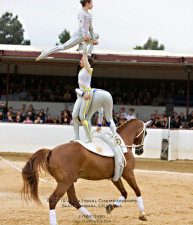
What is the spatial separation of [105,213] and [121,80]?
15.4 m

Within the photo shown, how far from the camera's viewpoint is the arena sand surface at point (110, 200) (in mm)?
7828

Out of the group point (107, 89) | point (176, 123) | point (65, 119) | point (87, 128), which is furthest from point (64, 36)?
point (87, 128)

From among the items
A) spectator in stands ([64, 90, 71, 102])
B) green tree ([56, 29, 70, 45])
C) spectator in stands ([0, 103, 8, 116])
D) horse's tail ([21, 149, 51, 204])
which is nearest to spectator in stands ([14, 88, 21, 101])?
spectator in stands ([0, 103, 8, 116])

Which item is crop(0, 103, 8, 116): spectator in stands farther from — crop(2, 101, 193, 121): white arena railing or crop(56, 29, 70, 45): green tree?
crop(56, 29, 70, 45): green tree

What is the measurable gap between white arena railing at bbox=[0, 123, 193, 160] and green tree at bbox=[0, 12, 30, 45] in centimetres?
6008

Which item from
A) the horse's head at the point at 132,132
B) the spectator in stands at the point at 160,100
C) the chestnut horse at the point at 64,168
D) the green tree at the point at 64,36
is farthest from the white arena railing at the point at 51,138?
the green tree at the point at 64,36

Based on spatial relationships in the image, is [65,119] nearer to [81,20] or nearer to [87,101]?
[87,101]

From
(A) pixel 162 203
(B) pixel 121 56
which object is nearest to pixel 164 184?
(A) pixel 162 203

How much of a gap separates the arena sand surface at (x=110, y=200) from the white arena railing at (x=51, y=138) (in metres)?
2.75

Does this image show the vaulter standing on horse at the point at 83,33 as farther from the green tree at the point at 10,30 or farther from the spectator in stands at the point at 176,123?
the green tree at the point at 10,30

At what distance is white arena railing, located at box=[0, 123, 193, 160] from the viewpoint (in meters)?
17.3

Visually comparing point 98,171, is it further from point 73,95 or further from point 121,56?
point 73,95

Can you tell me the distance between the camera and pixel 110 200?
956 centimetres

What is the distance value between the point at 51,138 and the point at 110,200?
27.0ft
